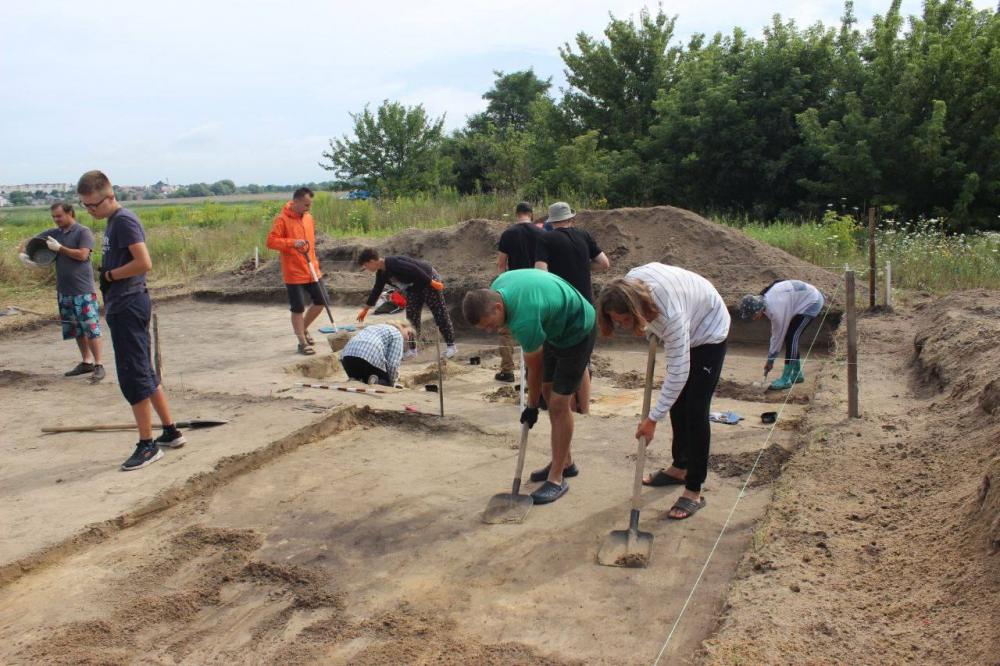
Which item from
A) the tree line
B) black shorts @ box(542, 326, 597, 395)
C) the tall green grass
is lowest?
black shorts @ box(542, 326, 597, 395)

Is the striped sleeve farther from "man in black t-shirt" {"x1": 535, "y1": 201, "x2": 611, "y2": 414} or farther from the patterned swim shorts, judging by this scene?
the patterned swim shorts

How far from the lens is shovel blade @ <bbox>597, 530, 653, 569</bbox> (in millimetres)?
3990

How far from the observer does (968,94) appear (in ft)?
53.9

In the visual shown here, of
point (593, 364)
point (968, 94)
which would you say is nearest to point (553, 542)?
point (593, 364)

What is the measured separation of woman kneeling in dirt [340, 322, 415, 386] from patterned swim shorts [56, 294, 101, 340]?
2.60m

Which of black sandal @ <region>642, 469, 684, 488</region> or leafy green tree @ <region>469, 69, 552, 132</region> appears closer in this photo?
black sandal @ <region>642, 469, 684, 488</region>

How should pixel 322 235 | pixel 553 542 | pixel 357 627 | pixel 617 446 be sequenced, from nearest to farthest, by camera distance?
pixel 357 627, pixel 553 542, pixel 617 446, pixel 322 235

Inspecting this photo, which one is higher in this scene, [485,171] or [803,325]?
[485,171]

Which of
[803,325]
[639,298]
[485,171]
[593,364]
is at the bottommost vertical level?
[593,364]

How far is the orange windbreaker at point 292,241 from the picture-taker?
355 inches

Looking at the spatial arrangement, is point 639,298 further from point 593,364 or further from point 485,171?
point 485,171

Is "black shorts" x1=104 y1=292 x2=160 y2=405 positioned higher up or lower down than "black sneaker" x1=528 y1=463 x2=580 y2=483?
higher up

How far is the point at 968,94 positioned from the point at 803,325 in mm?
11901

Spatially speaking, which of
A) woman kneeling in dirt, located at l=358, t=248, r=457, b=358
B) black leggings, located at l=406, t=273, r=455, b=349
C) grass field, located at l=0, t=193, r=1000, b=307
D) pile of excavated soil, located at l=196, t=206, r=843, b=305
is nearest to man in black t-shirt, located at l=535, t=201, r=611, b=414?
woman kneeling in dirt, located at l=358, t=248, r=457, b=358
